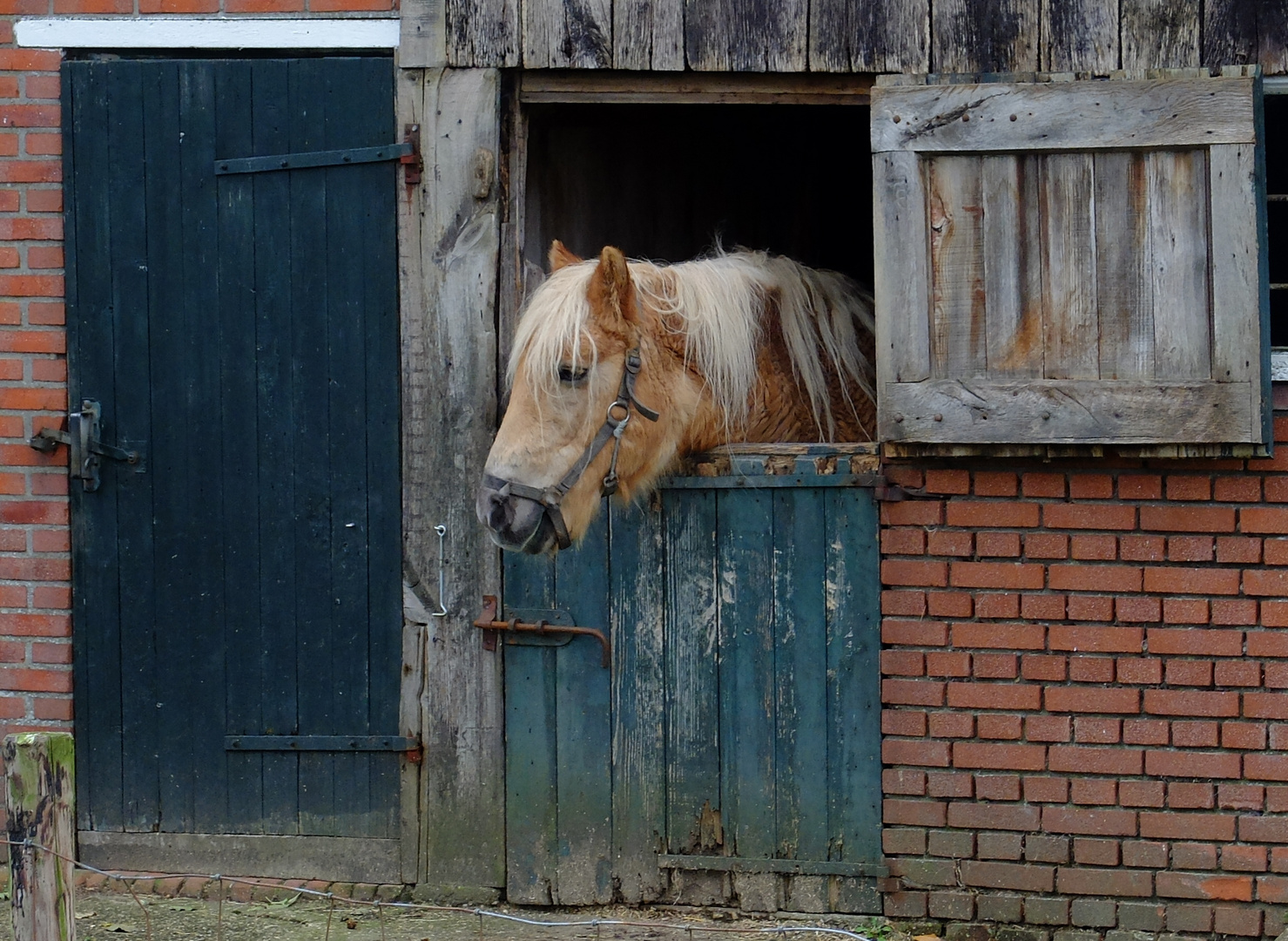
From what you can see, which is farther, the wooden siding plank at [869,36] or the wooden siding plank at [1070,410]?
A: the wooden siding plank at [869,36]

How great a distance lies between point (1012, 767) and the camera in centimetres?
384

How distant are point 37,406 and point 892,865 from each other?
299 cm

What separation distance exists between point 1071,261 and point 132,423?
2.87 m

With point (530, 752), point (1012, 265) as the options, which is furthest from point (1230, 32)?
point (530, 752)

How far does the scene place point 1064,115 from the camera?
3.61m

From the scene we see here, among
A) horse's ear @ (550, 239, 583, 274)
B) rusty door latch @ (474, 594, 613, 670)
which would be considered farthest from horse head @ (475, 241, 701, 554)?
rusty door latch @ (474, 594, 613, 670)

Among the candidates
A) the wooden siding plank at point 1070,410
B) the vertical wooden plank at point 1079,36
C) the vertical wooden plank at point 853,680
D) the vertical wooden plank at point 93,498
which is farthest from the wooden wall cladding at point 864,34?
the vertical wooden plank at point 853,680

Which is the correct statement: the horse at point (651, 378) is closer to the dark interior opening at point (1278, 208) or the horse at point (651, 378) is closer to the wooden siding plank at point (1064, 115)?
the wooden siding plank at point (1064, 115)

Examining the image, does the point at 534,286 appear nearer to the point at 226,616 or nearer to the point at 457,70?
the point at 457,70

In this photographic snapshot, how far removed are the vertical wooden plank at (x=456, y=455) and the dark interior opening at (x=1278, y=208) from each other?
2.28 m

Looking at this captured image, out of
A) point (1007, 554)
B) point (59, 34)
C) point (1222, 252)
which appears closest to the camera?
point (1222, 252)

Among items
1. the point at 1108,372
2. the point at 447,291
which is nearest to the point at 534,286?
the point at 447,291

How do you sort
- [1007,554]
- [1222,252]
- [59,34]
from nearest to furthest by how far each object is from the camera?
[1222,252] → [1007,554] → [59,34]

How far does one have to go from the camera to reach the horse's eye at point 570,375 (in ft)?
11.6
